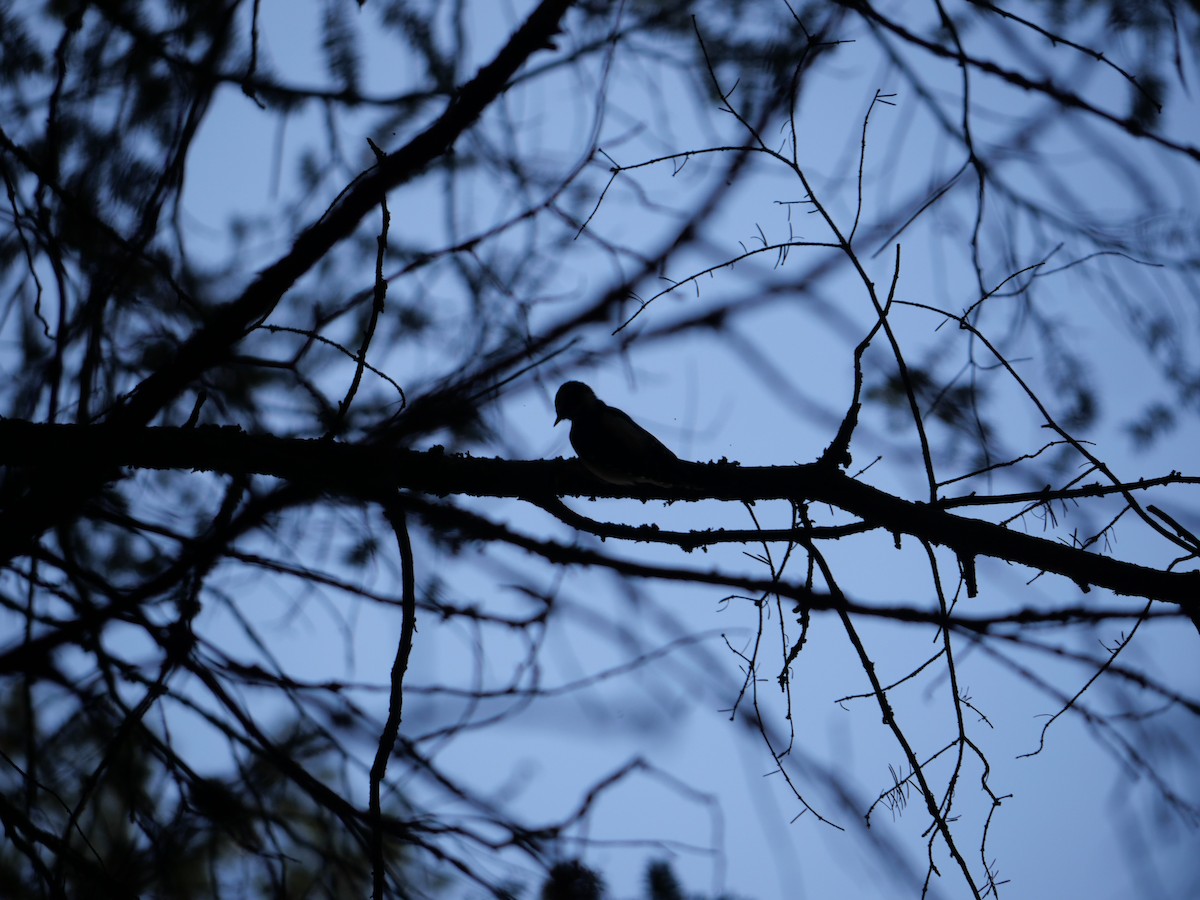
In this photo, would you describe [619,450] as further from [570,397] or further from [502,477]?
[570,397]

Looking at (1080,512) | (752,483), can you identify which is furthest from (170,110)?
(1080,512)

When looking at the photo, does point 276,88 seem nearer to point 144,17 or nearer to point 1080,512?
point 144,17

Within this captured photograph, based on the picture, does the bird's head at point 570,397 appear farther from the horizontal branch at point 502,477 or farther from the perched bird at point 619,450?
the horizontal branch at point 502,477

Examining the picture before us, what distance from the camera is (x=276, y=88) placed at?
9.91 ft

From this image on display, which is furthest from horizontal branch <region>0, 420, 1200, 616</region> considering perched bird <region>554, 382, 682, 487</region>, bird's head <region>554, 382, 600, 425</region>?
bird's head <region>554, 382, 600, 425</region>

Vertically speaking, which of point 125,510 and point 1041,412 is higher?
point 125,510

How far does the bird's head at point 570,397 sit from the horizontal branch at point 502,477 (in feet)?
4.78

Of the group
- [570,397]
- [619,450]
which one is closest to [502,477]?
[619,450]

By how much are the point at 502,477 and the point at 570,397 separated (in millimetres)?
1672

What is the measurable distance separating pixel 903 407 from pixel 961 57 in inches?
56.3

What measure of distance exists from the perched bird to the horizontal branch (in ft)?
0.16

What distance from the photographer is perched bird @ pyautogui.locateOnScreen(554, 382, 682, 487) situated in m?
2.56

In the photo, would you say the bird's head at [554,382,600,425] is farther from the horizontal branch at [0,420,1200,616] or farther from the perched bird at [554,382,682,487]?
the horizontal branch at [0,420,1200,616]

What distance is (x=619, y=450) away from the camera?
275cm
